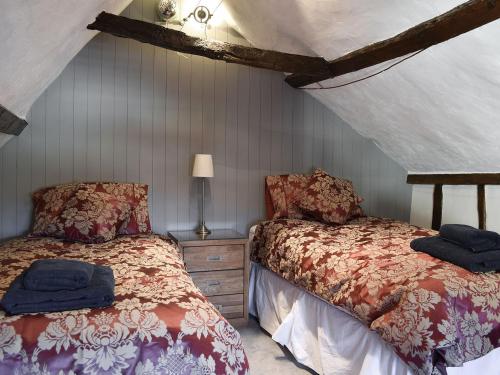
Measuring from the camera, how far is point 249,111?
340cm

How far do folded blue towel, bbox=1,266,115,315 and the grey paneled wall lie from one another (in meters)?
1.76

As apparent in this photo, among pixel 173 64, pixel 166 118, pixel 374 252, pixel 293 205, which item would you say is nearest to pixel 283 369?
pixel 374 252

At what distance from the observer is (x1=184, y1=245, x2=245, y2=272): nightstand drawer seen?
9.04 feet

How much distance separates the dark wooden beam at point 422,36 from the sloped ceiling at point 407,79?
53 mm

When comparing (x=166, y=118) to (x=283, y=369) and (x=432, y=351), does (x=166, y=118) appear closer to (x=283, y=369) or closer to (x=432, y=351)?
(x=283, y=369)

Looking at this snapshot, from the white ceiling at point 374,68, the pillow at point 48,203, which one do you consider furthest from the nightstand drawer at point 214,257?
the white ceiling at point 374,68

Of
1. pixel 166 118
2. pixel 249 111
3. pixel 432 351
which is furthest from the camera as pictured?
pixel 249 111

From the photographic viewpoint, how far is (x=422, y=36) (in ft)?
7.20

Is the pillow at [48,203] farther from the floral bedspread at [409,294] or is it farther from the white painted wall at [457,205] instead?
the white painted wall at [457,205]

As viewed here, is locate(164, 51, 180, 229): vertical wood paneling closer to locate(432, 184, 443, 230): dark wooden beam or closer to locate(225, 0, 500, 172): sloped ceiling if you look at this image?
locate(225, 0, 500, 172): sloped ceiling

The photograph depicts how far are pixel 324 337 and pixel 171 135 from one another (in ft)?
6.19

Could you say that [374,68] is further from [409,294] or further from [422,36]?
[409,294]

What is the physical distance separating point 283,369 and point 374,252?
88cm

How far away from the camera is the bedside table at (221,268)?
109 inches
